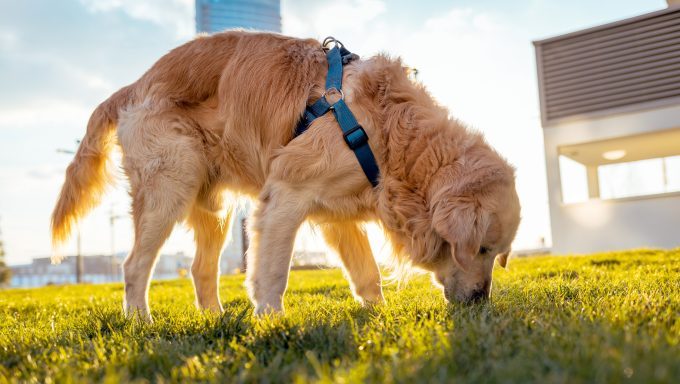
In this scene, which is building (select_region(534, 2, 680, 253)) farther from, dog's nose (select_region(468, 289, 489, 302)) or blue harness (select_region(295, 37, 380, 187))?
blue harness (select_region(295, 37, 380, 187))

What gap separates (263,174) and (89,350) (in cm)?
198

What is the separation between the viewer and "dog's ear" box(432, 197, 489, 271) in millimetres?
3287

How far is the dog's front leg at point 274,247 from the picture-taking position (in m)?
3.63

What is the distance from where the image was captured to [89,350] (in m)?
2.45

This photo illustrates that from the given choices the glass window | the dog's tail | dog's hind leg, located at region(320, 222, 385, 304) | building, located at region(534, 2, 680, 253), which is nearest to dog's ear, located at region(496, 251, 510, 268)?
dog's hind leg, located at region(320, 222, 385, 304)

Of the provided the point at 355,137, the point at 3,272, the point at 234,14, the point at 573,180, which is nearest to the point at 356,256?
the point at 355,137

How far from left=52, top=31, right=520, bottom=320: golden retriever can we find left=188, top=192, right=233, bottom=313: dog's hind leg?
0.04ft

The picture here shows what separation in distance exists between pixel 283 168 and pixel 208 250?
4.97 feet

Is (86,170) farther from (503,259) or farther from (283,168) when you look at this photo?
(503,259)

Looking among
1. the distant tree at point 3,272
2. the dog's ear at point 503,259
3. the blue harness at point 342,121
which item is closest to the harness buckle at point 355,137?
the blue harness at point 342,121

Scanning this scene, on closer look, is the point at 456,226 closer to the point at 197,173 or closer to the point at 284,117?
the point at 284,117

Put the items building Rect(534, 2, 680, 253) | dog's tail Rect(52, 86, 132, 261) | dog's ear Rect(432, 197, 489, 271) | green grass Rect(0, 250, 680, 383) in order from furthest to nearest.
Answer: building Rect(534, 2, 680, 253) → dog's tail Rect(52, 86, 132, 261) → dog's ear Rect(432, 197, 489, 271) → green grass Rect(0, 250, 680, 383)

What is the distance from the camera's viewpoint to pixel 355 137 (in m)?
3.63

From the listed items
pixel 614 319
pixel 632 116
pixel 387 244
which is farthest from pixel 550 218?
pixel 614 319
